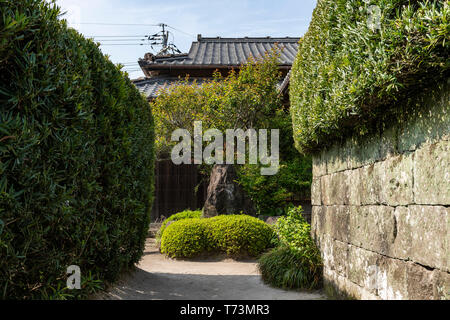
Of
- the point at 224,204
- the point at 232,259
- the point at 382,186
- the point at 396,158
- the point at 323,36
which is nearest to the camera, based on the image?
the point at 396,158

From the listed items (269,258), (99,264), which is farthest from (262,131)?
(99,264)

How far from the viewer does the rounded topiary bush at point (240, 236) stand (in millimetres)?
7367

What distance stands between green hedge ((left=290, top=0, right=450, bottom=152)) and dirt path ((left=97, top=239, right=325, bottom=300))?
2.17 metres

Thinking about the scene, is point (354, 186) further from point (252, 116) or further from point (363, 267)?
point (252, 116)

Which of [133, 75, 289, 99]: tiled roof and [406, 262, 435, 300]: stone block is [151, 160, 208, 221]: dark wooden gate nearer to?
[133, 75, 289, 99]: tiled roof

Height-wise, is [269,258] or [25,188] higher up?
[25,188]

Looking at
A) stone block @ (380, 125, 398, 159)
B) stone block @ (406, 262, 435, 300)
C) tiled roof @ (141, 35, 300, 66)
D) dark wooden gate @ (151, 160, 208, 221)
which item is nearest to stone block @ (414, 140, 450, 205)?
stone block @ (380, 125, 398, 159)

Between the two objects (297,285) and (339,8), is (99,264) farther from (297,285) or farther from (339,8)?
(339,8)

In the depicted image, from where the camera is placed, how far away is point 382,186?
3.13 m

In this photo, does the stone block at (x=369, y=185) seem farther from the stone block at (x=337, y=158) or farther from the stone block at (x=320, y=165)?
the stone block at (x=320, y=165)

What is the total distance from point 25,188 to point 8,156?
9.7 inches

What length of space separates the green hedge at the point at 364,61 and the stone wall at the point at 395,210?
0.19m

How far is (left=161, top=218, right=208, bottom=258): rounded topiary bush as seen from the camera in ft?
24.8

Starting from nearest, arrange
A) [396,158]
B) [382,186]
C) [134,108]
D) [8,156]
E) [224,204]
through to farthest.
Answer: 1. [8,156]
2. [396,158]
3. [382,186]
4. [134,108]
5. [224,204]
